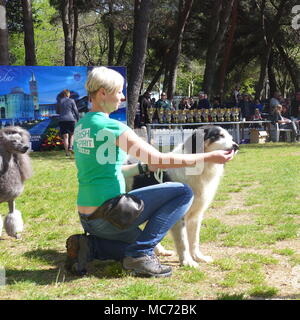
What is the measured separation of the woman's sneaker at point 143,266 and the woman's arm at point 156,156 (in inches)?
34.4

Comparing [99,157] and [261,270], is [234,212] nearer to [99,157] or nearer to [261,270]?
[261,270]

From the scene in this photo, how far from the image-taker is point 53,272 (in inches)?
167

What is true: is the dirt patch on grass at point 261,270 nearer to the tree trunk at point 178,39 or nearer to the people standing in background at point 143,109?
the people standing in background at point 143,109

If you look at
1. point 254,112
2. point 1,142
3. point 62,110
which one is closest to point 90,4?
point 254,112

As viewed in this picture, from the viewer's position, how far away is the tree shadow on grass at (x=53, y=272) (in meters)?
3.99

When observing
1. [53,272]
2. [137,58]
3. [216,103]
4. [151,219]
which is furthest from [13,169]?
[216,103]

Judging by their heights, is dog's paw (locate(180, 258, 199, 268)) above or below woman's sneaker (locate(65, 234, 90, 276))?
below

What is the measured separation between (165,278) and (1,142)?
2741 mm

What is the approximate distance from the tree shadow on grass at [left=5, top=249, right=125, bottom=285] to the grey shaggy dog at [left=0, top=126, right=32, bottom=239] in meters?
0.91

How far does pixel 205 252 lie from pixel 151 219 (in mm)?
1115

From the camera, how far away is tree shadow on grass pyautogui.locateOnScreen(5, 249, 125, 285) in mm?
3994

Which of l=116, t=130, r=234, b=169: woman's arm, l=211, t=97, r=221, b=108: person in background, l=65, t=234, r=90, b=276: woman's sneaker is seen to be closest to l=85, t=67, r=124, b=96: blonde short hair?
l=116, t=130, r=234, b=169: woman's arm

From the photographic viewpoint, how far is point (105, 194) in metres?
3.80

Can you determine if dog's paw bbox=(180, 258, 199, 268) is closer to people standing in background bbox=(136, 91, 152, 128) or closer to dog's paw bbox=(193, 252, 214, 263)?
dog's paw bbox=(193, 252, 214, 263)
